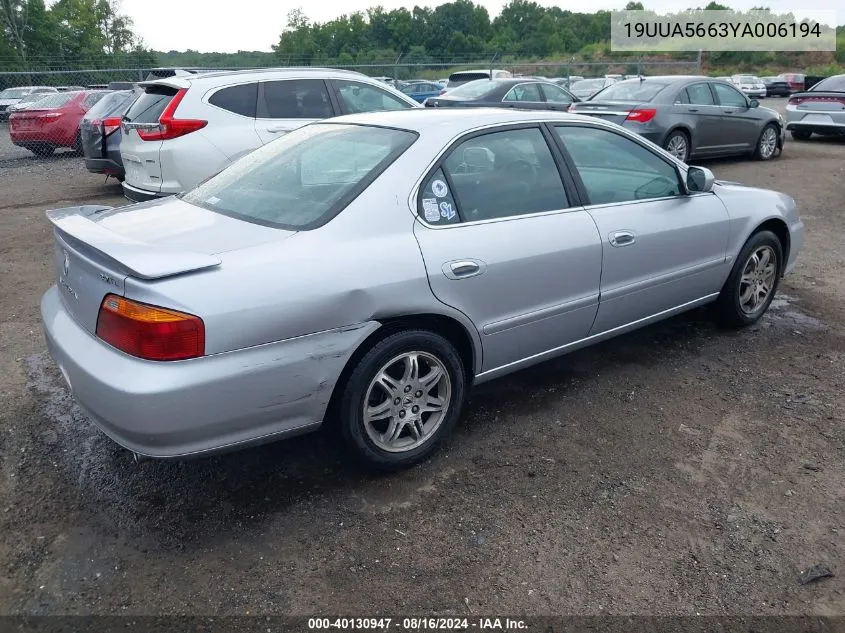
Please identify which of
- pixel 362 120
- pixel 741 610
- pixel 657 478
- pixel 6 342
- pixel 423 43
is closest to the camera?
pixel 741 610

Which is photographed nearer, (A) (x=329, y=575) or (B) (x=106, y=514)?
(A) (x=329, y=575)

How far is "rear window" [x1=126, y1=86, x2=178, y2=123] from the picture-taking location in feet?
24.5

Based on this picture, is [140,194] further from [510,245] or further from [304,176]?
[510,245]

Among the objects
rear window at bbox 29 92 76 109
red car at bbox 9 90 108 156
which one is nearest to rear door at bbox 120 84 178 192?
red car at bbox 9 90 108 156

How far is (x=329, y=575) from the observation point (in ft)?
8.65

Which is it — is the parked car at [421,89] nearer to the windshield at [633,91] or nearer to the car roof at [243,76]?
the windshield at [633,91]

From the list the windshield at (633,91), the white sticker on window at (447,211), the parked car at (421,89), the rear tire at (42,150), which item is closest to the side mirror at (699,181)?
the white sticker on window at (447,211)

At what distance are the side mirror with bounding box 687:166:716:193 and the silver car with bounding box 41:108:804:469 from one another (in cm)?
1

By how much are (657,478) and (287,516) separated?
5.34 ft

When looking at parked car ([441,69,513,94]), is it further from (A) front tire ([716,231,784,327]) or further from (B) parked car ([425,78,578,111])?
(A) front tire ([716,231,784,327])

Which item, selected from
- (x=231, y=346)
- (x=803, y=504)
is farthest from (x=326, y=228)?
(x=803, y=504)

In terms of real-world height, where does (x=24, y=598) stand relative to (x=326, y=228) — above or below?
below

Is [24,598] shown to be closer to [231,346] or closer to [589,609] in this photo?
[231,346]

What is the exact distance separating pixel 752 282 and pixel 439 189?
2722 mm
